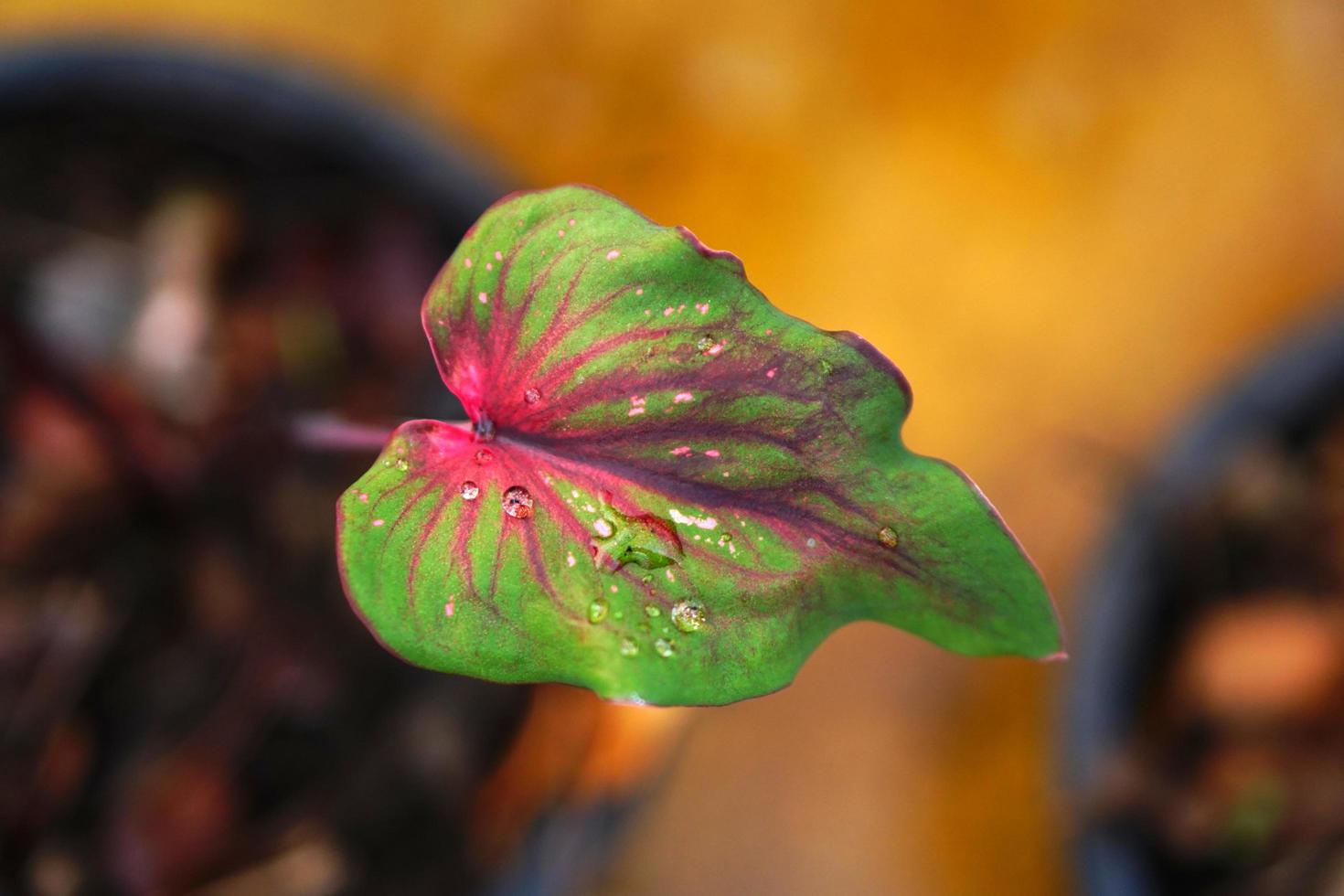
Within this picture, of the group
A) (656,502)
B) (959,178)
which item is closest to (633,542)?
(656,502)

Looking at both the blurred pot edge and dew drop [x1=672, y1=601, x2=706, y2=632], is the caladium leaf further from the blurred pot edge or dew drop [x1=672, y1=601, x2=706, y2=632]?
the blurred pot edge

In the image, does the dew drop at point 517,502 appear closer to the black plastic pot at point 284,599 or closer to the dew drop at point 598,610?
the dew drop at point 598,610

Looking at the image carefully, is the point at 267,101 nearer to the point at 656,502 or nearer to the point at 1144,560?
the point at 656,502

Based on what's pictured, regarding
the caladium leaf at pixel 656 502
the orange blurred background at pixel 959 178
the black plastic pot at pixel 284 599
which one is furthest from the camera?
the orange blurred background at pixel 959 178

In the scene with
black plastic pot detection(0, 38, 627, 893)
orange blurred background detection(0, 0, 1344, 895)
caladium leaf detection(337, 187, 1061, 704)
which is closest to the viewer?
caladium leaf detection(337, 187, 1061, 704)

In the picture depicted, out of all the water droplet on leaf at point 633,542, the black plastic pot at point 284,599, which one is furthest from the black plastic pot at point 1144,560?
the water droplet on leaf at point 633,542

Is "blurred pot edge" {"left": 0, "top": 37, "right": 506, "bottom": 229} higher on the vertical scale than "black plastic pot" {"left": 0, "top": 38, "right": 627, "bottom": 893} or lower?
higher

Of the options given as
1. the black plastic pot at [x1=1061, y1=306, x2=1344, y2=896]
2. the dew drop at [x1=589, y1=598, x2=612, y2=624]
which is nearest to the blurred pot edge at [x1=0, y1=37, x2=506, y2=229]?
the dew drop at [x1=589, y1=598, x2=612, y2=624]
